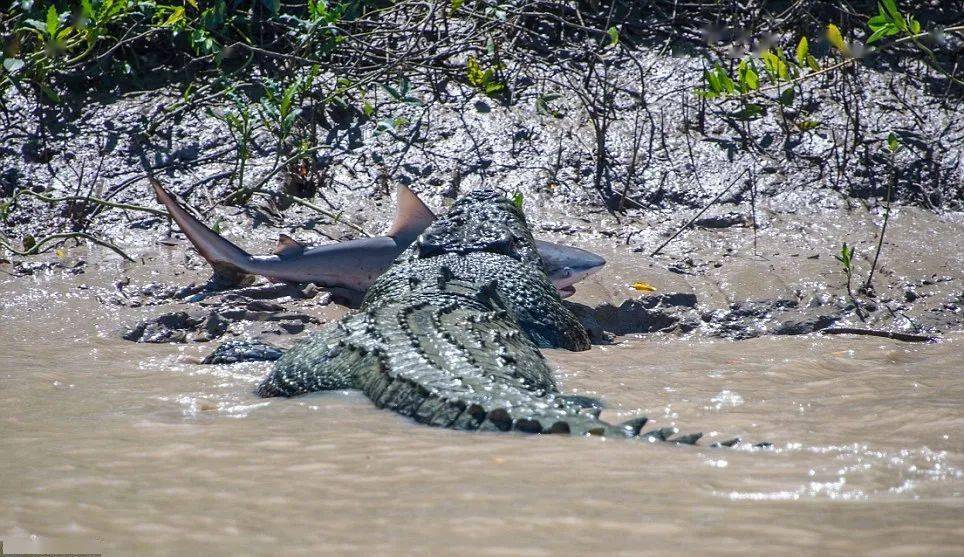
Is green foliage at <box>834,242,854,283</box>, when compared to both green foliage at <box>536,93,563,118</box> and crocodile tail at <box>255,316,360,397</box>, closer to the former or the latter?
green foliage at <box>536,93,563,118</box>

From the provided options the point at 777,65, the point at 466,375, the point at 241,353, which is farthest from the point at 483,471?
the point at 777,65

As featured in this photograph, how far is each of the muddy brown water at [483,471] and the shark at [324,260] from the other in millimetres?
1301

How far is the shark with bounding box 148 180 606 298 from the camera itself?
5508 mm

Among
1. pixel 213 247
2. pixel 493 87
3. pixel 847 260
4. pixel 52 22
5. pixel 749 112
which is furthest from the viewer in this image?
pixel 493 87

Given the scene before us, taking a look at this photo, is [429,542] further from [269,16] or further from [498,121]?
[269,16]

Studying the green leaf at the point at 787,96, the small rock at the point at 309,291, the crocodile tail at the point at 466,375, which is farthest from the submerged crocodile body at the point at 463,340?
the green leaf at the point at 787,96

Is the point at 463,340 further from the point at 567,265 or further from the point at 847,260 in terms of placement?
the point at 847,260

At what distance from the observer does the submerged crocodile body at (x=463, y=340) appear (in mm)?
3129

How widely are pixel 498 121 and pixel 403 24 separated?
1124 mm

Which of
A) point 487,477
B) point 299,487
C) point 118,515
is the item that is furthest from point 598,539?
point 118,515

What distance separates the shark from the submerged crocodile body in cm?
16

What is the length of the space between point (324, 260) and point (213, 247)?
1.92ft

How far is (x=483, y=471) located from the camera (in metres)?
2.52

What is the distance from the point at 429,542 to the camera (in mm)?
2016
